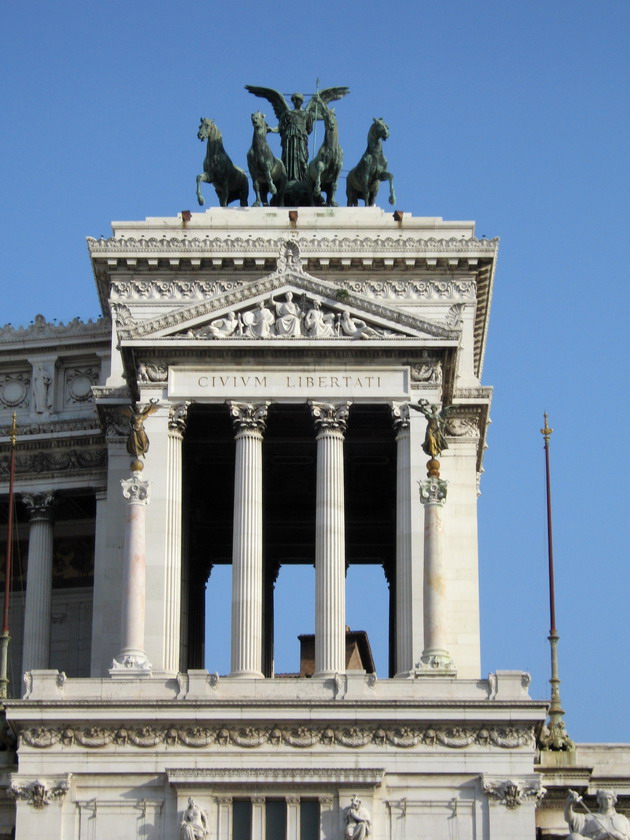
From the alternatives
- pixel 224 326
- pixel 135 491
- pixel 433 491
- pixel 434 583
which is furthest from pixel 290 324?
pixel 434 583

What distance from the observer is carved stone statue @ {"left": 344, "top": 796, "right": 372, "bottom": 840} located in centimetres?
6366

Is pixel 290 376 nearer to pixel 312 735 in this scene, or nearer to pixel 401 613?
pixel 401 613

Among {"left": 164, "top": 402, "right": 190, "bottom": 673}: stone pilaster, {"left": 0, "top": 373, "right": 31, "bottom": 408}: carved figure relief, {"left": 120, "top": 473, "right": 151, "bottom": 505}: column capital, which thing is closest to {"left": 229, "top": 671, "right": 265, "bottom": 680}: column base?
{"left": 164, "top": 402, "right": 190, "bottom": 673}: stone pilaster

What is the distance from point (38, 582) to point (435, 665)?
22.9 m

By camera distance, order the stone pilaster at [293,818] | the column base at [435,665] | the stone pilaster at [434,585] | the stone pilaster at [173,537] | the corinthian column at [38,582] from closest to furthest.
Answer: the stone pilaster at [293,818]
the column base at [435,665]
the stone pilaster at [434,585]
the stone pilaster at [173,537]
the corinthian column at [38,582]

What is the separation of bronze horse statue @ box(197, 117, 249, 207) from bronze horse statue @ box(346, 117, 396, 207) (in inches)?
156

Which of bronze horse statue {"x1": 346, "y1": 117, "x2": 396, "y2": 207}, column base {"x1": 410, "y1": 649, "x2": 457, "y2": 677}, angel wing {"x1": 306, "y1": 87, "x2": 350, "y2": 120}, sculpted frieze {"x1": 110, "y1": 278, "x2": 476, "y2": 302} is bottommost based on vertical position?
column base {"x1": 410, "y1": 649, "x2": 457, "y2": 677}

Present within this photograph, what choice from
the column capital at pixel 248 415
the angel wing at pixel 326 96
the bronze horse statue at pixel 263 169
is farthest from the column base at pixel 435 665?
the angel wing at pixel 326 96

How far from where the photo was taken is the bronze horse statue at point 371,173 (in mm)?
89250

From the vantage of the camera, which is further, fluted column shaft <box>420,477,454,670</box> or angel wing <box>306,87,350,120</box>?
angel wing <box>306,87,350,120</box>

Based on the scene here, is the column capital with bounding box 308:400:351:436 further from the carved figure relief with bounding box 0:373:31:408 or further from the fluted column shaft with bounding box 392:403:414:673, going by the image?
the carved figure relief with bounding box 0:373:31:408

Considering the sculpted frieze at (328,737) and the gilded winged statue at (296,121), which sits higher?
the gilded winged statue at (296,121)

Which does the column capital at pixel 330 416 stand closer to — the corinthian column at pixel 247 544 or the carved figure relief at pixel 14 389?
the corinthian column at pixel 247 544

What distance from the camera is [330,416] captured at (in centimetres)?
7712
